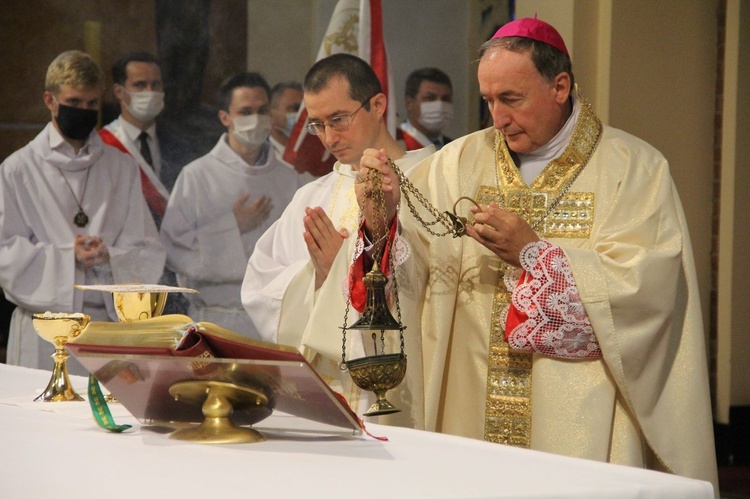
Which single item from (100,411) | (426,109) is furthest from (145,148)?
(100,411)

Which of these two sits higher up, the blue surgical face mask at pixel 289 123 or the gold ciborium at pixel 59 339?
the blue surgical face mask at pixel 289 123

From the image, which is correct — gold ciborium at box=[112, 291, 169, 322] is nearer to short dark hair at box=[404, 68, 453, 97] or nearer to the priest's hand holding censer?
the priest's hand holding censer

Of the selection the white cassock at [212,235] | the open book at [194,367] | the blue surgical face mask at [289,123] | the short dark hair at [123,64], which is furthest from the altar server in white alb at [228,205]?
the open book at [194,367]

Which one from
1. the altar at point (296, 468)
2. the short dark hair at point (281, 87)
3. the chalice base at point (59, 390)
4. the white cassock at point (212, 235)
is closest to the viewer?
the altar at point (296, 468)

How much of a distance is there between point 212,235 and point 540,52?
3255mm

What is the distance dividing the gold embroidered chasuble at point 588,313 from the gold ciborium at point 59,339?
1.20 metres

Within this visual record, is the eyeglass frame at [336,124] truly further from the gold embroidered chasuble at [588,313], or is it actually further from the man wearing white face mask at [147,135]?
the man wearing white face mask at [147,135]

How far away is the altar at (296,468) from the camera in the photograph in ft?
5.30

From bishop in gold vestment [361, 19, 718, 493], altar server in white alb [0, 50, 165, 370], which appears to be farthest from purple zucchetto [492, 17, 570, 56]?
altar server in white alb [0, 50, 165, 370]

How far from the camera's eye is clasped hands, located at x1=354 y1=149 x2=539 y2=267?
3229 millimetres

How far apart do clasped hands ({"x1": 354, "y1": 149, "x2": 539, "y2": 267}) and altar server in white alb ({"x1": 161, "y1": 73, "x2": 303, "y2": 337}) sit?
3.16m

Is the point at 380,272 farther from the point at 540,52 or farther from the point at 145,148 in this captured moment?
the point at 145,148

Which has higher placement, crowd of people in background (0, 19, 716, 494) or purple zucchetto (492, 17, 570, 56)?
purple zucchetto (492, 17, 570, 56)

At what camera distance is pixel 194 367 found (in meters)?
1.88
